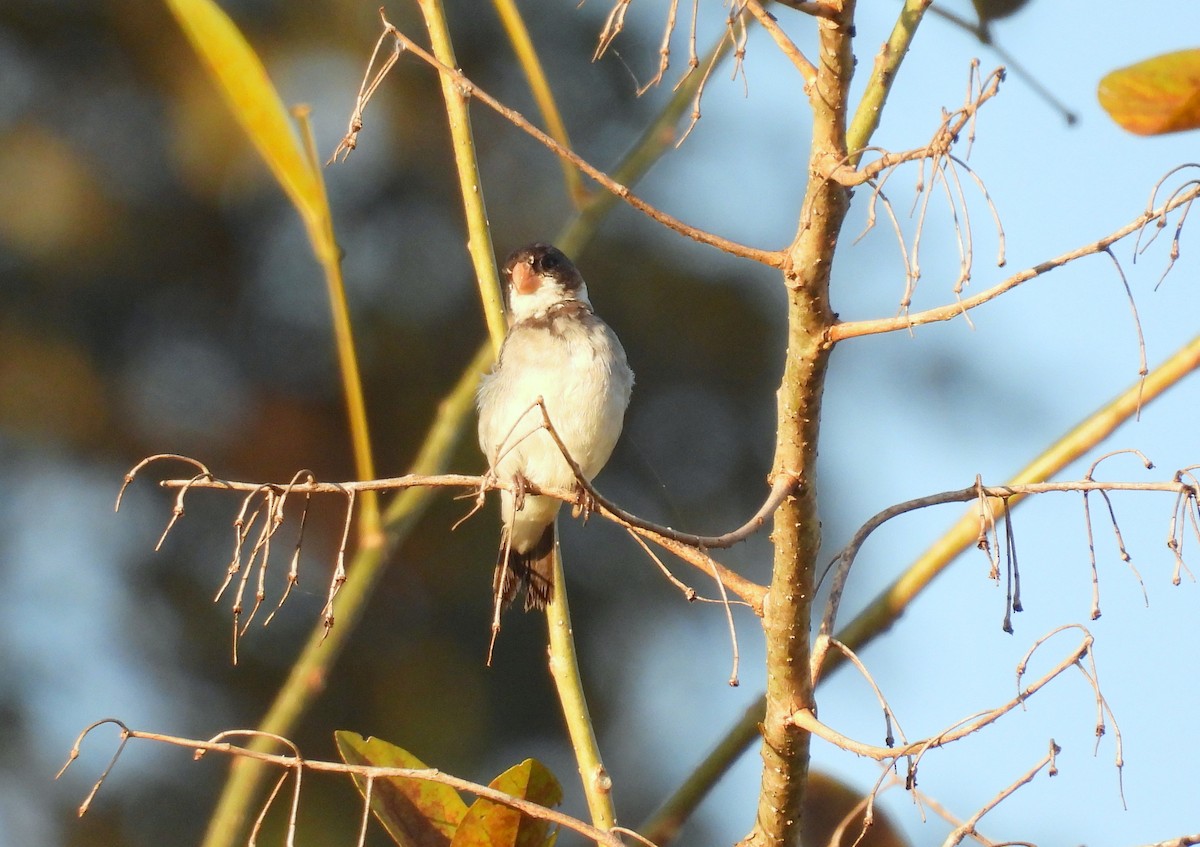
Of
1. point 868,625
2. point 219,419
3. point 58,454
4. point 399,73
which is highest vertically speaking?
point 399,73

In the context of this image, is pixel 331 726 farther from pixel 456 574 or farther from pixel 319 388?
pixel 319 388

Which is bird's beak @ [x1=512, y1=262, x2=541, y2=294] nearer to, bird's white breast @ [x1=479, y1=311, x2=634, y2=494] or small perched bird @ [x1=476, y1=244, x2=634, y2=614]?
small perched bird @ [x1=476, y1=244, x2=634, y2=614]

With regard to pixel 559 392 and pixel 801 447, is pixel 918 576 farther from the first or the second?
pixel 559 392

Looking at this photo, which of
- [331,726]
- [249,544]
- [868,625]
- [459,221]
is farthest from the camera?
[459,221]

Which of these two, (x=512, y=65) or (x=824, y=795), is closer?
(x=824, y=795)

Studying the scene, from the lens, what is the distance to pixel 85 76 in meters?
4.17

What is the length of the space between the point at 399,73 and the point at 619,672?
6.16 feet

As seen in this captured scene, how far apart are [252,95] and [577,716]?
77cm

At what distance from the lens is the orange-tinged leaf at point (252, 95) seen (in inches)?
58.9

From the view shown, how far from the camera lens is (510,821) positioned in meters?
1.16

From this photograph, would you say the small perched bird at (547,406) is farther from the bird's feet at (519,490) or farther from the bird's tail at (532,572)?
the bird's feet at (519,490)

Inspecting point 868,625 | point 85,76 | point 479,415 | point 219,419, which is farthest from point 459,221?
point 868,625

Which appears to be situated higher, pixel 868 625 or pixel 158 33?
pixel 158 33

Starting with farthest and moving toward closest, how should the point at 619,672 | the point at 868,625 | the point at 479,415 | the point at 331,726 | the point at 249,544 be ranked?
the point at 619,672, the point at 331,726, the point at 249,544, the point at 479,415, the point at 868,625
